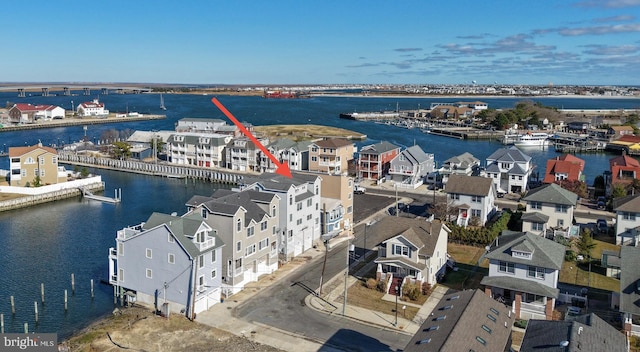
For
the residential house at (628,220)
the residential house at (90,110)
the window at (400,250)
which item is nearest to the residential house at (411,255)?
the window at (400,250)

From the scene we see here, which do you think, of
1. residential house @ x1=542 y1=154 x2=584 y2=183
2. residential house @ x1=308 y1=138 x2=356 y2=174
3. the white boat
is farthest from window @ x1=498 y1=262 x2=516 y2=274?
the white boat

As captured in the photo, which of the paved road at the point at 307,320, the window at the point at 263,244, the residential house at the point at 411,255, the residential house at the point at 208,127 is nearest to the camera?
the paved road at the point at 307,320

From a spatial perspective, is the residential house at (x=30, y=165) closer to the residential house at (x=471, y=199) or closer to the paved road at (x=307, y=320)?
the paved road at (x=307, y=320)

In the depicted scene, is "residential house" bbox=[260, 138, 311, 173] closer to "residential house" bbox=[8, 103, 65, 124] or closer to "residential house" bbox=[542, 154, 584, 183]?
"residential house" bbox=[542, 154, 584, 183]

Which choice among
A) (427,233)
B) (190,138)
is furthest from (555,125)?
(427,233)

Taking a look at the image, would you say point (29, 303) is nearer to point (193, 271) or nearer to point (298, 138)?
point (193, 271)

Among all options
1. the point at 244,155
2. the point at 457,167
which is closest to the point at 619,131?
the point at 457,167
